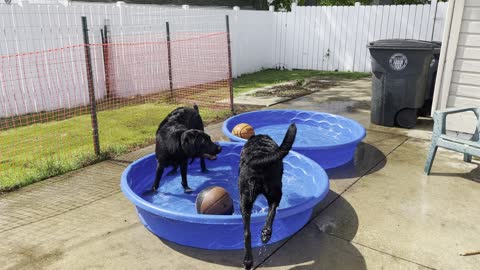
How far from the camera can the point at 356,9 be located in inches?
538

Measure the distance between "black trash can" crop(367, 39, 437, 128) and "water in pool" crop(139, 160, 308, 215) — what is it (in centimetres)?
309

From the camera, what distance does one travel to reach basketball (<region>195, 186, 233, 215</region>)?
3.44m

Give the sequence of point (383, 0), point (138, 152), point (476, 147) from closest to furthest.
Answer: point (476, 147), point (138, 152), point (383, 0)

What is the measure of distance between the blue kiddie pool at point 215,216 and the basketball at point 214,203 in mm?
208

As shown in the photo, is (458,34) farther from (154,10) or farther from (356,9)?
(356,9)

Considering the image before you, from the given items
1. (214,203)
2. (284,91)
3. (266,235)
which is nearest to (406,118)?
(284,91)

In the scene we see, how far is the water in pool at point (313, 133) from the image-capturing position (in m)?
6.37

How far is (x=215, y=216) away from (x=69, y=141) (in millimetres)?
4064

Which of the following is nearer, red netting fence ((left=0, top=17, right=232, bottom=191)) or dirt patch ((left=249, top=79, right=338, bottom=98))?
red netting fence ((left=0, top=17, right=232, bottom=191))

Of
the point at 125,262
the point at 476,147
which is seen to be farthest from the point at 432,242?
the point at 125,262

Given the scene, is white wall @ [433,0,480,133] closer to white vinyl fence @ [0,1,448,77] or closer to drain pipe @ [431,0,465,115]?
drain pipe @ [431,0,465,115]

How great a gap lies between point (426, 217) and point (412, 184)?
0.84 metres

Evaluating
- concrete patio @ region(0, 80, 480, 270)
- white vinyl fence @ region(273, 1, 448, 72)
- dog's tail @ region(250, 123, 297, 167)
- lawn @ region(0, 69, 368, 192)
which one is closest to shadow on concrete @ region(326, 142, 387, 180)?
concrete patio @ region(0, 80, 480, 270)

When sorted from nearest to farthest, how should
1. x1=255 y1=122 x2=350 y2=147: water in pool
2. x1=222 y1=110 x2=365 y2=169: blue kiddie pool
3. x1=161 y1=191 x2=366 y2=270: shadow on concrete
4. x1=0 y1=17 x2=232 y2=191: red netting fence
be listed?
x1=161 y1=191 x2=366 y2=270: shadow on concrete, x1=0 y1=17 x2=232 y2=191: red netting fence, x1=222 y1=110 x2=365 y2=169: blue kiddie pool, x1=255 y1=122 x2=350 y2=147: water in pool
